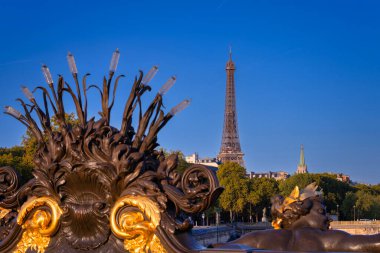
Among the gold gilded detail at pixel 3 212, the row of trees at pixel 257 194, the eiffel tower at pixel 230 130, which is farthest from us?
the eiffel tower at pixel 230 130

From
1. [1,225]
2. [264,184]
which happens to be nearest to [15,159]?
[1,225]

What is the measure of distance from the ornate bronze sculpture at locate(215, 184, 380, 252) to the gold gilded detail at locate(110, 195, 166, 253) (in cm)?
77

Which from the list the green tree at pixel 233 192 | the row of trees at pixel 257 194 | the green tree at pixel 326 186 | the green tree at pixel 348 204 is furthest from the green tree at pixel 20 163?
the green tree at pixel 348 204

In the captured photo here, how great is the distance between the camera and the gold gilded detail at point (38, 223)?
22.5 ft

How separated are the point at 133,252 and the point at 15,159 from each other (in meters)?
48.7

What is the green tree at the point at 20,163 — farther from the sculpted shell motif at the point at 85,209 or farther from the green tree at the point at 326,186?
the green tree at the point at 326,186

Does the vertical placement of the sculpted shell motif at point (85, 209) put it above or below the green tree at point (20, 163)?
below

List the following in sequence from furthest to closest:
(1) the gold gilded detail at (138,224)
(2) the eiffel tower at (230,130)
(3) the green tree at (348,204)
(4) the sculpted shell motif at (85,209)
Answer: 1. (2) the eiffel tower at (230,130)
2. (3) the green tree at (348,204)
3. (4) the sculpted shell motif at (85,209)
4. (1) the gold gilded detail at (138,224)

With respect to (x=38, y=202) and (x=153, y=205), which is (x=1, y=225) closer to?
(x=38, y=202)

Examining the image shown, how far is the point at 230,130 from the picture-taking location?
16962 cm

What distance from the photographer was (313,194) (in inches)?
295

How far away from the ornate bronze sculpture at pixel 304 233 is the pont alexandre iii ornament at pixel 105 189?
2.35 feet

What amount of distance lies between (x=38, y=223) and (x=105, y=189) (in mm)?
786

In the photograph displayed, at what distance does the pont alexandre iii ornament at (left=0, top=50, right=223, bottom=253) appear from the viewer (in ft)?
21.0
